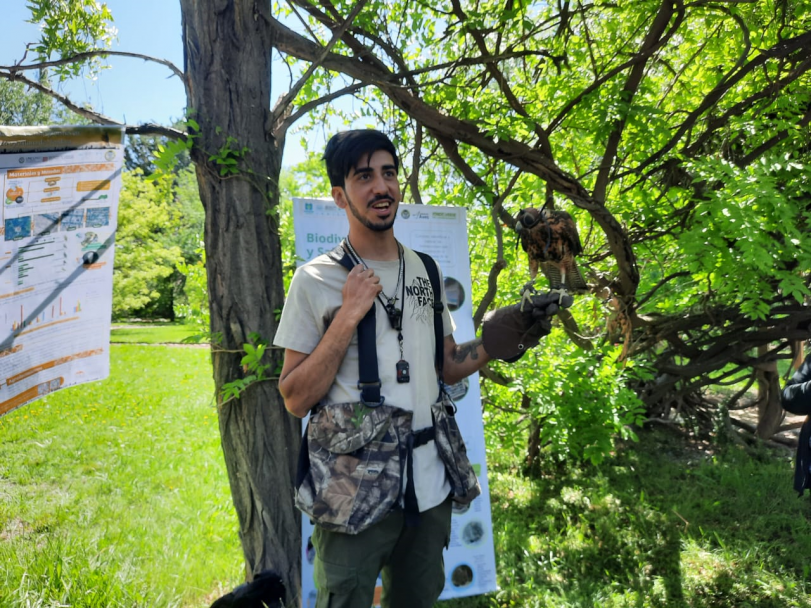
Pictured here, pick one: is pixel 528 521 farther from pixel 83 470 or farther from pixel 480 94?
pixel 83 470

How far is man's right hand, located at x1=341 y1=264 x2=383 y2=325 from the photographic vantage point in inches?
66.4

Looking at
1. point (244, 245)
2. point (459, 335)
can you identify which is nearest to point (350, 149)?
point (244, 245)

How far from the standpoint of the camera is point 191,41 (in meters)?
2.57

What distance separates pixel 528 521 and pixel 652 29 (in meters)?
3.79

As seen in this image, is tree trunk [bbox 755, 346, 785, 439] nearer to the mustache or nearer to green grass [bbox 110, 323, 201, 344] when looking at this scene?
the mustache

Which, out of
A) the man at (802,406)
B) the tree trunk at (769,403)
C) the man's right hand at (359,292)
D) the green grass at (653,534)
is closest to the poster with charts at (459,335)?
the green grass at (653,534)

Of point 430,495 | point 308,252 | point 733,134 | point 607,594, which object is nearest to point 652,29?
point 733,134

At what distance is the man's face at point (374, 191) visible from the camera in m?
1.83

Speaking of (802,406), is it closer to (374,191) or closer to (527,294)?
(527,294)

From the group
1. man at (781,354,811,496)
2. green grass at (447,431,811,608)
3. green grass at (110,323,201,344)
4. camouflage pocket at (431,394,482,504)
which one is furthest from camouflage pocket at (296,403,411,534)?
green grass at (110,323,201,344)

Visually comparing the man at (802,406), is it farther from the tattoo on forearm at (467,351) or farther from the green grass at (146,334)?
the green grass at (146,334)

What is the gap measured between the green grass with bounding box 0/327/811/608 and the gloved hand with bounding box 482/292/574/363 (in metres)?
1.60

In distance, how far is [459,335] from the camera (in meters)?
3.07

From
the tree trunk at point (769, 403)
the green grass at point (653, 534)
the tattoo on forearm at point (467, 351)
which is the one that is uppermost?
the tattoo on forearm at point (467, 351)
